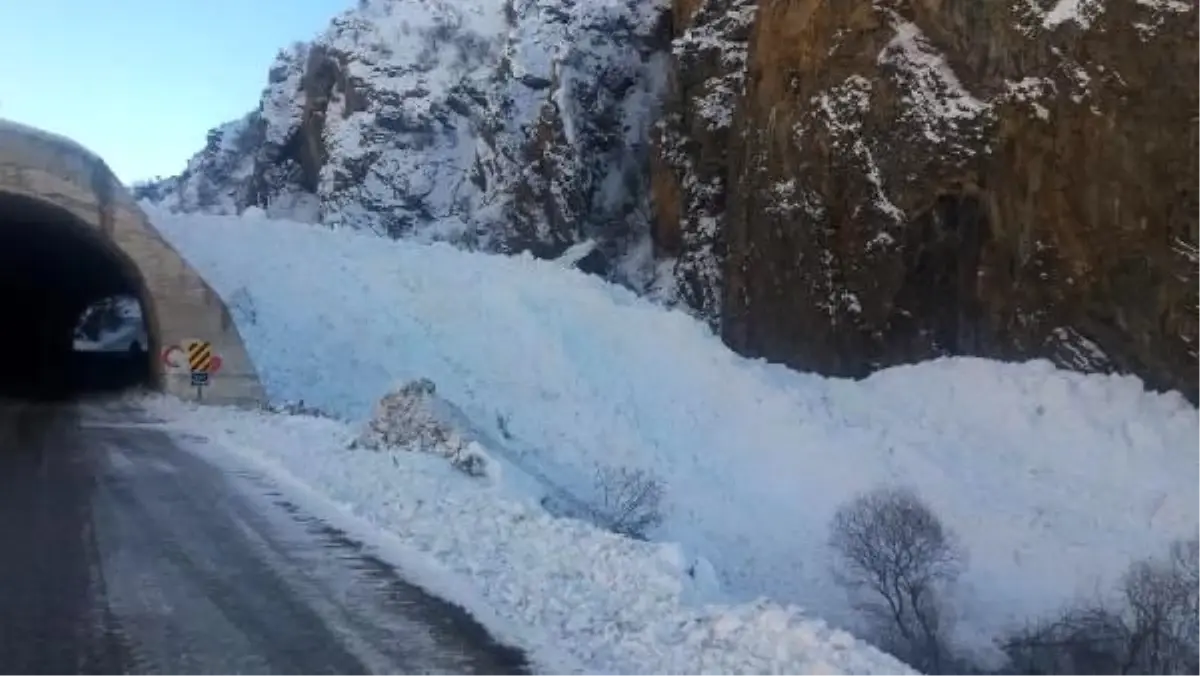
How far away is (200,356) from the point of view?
990 inches

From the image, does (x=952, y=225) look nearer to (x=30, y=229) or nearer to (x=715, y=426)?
(x=715, y=426)

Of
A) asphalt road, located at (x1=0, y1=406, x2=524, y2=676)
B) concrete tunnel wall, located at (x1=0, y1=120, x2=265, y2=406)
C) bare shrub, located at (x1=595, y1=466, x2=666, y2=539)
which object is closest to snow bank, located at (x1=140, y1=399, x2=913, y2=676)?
asphalt road, located at (x1=0, y1=406, x2=524, y2=676)

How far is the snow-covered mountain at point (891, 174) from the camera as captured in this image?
20641 millimetres

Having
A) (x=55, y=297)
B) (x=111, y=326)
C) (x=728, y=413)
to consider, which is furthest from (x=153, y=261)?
(x=111, y=326)

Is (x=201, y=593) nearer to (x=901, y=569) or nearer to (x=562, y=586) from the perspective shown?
(x=562, y=586)

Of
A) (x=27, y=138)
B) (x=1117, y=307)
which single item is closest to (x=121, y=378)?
(x=27, y=138)

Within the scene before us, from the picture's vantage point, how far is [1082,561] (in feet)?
60.1

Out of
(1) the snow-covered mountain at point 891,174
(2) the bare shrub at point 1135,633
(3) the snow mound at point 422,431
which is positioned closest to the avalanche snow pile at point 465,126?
(1) the snow-covered mountain at point 891,174

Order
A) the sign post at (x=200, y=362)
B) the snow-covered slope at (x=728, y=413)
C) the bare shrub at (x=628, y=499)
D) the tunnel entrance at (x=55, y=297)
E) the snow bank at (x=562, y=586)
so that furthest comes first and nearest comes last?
the tunnel entrance at (x=55, y=297) → the sign post at (x=200, y=362) → the snow-covered slope at (x=728, y=413) → the bare shrub at (x=628, y=499) → the snow bank at (x=562, y=586)

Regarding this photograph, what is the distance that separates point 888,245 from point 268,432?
14.1 m

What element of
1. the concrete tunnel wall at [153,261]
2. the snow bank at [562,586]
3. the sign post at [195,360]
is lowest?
the snow bank at [562,586]

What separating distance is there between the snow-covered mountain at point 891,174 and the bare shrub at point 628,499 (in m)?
6.84

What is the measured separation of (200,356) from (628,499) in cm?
1059

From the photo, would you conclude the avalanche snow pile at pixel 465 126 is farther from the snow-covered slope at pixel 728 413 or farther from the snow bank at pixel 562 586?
the snow bank at pixel 562 586
